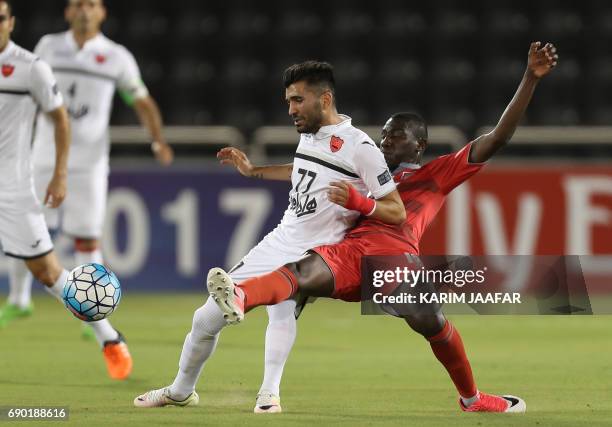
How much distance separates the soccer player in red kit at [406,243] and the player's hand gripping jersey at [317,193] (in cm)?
13

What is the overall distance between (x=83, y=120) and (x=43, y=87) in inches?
81.1

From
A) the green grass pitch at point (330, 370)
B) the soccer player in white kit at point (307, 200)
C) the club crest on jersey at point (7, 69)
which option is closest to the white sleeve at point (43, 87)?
the club crest on jersey at point (7, 69)

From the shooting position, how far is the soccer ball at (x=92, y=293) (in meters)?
5.96

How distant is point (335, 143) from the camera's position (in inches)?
222

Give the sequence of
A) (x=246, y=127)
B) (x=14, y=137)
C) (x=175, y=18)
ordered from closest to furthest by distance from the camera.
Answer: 1. (x=14, y=137)
2. (x=246, y=127)
3. (x=175, y=18)

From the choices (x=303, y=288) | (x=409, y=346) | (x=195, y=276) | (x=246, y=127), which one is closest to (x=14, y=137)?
(x=303, y=288)

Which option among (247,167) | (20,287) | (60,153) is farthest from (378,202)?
(20,287)

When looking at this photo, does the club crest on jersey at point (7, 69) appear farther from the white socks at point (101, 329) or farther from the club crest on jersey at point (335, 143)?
the club crest on jersey at point (335, 143)

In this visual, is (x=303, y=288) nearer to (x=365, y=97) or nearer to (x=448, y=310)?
(x=448, y=310)

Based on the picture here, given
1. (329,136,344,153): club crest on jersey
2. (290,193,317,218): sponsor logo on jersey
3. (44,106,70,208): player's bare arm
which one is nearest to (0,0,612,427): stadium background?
(290,193,317,218): sponsor logo on jersey

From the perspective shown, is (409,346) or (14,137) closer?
(14,137)

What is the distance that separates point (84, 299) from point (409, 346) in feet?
10.2

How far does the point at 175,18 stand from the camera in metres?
14.8

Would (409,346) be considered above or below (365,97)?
below
